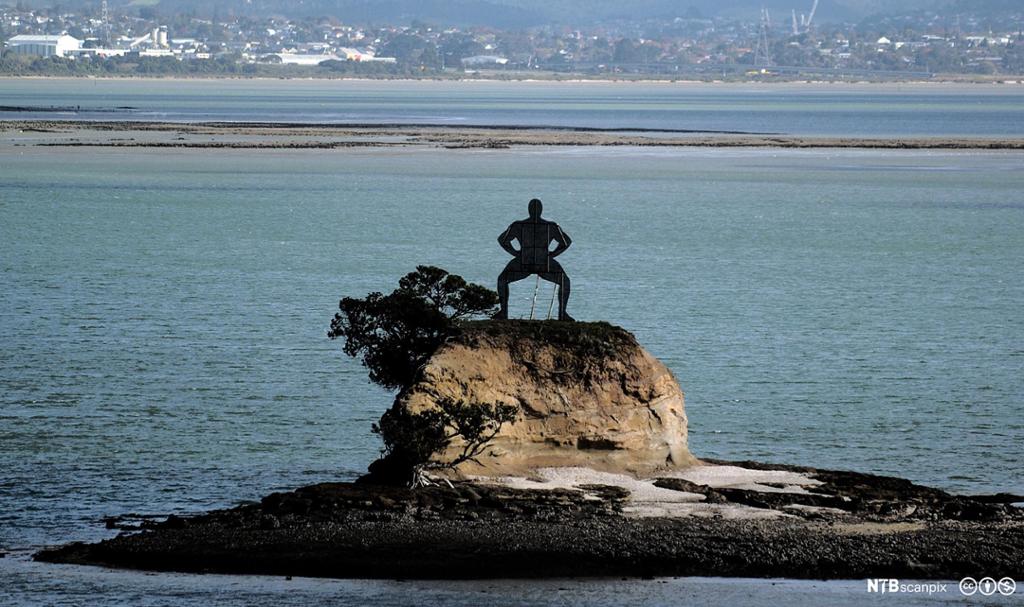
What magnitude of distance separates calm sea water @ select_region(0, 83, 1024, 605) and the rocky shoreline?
1.34ft

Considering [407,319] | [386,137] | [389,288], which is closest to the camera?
[407,319]

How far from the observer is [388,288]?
154 feet

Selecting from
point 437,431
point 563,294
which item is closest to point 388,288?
point 563,294

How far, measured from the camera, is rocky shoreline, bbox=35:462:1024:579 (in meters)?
18.2

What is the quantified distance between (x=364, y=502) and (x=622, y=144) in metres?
113

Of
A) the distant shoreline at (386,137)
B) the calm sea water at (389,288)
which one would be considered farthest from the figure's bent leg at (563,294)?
the distant shoreline at (386,137)

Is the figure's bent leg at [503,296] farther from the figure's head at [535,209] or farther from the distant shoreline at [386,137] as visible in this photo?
the distant shoreline at [386,137]

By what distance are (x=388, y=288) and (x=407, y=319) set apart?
2382 centimetres

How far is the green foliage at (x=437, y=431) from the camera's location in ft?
66.8

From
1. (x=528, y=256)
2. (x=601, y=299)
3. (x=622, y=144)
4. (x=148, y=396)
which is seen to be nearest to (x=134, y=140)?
(x=622, y=144)

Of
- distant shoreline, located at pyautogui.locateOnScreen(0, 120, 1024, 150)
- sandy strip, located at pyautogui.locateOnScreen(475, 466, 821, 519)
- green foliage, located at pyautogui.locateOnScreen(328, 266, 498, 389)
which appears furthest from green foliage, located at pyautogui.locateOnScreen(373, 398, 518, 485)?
distant shoreline, located at pyautogui.locateOnScreen(0, 120, 1024, 150)

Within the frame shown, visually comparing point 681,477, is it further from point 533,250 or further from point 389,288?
point 389,288

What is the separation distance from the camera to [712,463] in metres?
23.4

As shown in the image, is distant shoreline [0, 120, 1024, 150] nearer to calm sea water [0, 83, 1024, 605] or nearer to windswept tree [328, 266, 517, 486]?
calm sea water [0, 83, 1024, 605]
